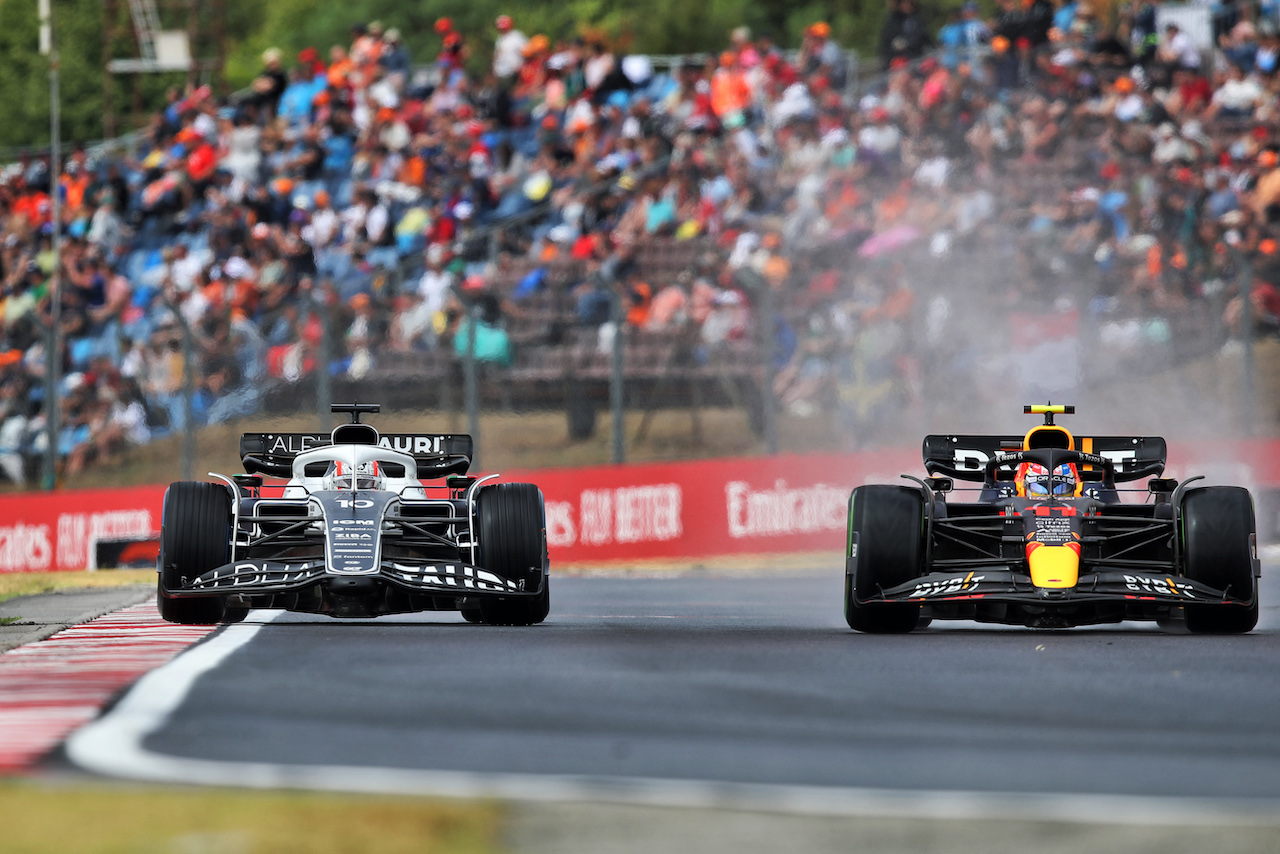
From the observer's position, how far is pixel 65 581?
1825 cm

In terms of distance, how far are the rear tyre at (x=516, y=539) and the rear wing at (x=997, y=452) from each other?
7.12 ft

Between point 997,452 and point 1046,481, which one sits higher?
point 997,452

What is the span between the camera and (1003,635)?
424 inches

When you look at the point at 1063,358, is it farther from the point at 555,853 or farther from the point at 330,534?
the point at 555,853

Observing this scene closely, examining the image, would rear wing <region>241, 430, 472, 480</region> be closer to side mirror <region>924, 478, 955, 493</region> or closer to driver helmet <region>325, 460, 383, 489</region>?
driver helmet <region>325, 460, 383, 489</region>

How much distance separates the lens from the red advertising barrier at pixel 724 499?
19.8 m

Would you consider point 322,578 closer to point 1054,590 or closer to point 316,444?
point 316,444

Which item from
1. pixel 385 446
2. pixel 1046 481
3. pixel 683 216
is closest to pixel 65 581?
pixel 385 446

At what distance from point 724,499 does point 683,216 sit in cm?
466

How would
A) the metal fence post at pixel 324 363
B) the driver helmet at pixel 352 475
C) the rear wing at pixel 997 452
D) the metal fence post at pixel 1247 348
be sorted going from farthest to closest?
1. the metal fence post at pixel 324 363
2. the metal fence post at pixel 1247 348
3. the driver helmet at pixel 352 475
4. the rear wing at pixel 997 452

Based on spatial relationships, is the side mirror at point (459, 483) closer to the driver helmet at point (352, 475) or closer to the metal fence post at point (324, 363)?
the driver helmet at point (352, 475)

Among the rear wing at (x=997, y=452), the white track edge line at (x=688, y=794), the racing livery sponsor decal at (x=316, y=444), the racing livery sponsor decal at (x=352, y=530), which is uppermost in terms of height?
the racing livery sponsor decal at (x=316, y=444)

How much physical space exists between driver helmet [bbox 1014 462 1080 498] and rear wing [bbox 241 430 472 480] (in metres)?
3.32

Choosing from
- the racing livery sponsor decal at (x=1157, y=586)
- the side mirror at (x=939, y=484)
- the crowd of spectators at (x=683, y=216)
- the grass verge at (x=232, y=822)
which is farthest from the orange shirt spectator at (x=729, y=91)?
the grass verge at (x=232, y=822)
